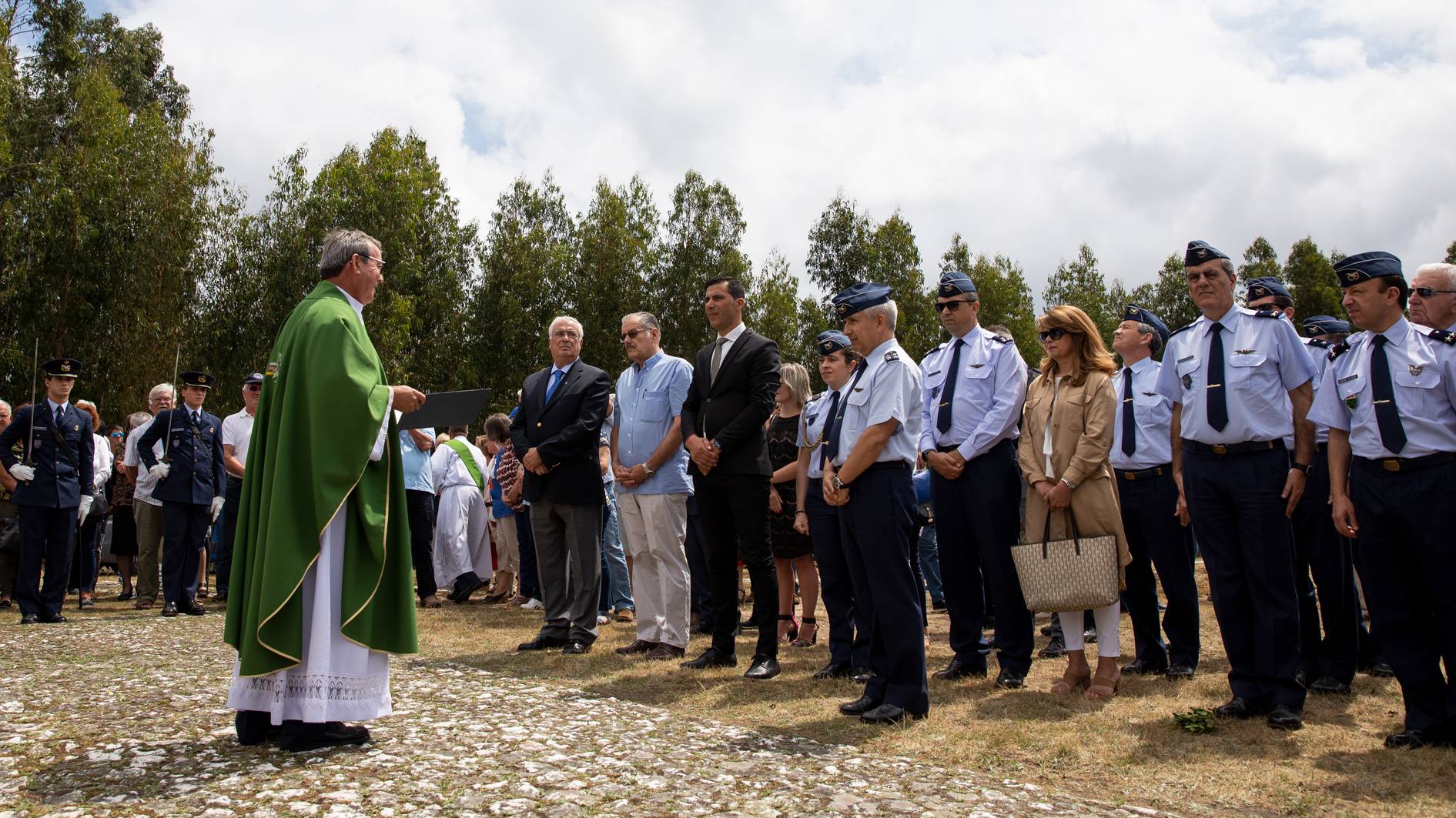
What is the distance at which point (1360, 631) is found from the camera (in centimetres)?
662

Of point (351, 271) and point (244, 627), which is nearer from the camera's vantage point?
point (244, 627)

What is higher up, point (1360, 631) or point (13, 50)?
point (13, 50)

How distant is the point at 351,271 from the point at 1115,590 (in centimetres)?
426

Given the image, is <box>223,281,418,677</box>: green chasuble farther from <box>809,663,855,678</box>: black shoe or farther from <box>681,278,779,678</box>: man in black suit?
<box>809,663,855,678</box>: black shoe

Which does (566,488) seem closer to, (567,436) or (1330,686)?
(567,436)

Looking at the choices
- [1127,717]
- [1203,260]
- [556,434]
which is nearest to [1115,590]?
[1127,717]

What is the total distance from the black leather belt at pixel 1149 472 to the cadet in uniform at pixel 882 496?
2255 millimetres

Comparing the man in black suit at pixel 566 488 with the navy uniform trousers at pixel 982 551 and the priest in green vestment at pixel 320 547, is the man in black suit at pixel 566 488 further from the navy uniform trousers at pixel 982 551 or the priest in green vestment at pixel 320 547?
the priest in green vestment at pixel 320 547

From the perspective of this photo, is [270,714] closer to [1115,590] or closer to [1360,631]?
[1115,590]

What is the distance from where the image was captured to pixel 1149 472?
6922mm

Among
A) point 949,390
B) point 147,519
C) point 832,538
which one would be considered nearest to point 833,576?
point 832,538

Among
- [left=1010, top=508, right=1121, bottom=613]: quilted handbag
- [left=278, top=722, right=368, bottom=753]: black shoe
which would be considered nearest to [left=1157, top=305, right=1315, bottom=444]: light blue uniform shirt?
[left=1010, top=508, right=1121, bottom=613]: quilted handbag

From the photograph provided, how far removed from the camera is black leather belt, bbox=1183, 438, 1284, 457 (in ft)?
17.1

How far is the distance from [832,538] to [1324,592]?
3.00 meters
